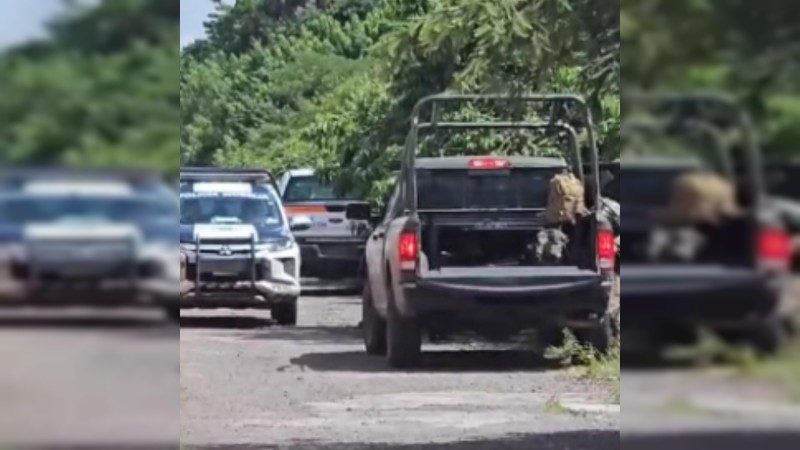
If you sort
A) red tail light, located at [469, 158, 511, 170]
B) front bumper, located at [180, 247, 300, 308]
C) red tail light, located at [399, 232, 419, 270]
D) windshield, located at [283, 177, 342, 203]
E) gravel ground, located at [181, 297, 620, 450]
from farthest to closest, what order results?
red tail light, located at [469, 158, 511, 170]
red tail light, located at [399, 232, 419, 270]
windshield, located at [283, 177, 342, 203]
front bumper, located at [180, 247, 300, 308]
gravel ground, located at [181, 297, 620, 450]

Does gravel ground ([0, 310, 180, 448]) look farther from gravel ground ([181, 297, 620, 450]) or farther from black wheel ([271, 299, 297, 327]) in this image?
black wheel ([271, 299, 297, 327])

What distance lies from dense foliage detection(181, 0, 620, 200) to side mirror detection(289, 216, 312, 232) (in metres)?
0.28

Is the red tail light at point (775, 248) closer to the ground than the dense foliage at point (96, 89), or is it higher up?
closer to the ground

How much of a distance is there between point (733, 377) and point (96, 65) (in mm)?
1283

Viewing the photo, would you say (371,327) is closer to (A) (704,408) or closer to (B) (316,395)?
(B) (316,395)

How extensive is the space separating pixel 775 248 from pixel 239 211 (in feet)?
16.4

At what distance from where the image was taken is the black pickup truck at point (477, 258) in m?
8.59

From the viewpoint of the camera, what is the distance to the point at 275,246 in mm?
8047

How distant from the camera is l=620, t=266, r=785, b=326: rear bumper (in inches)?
112

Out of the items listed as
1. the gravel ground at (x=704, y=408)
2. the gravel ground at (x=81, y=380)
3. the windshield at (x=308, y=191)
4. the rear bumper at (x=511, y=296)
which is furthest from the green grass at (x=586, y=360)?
the gravel ground at (x=81, y=380)

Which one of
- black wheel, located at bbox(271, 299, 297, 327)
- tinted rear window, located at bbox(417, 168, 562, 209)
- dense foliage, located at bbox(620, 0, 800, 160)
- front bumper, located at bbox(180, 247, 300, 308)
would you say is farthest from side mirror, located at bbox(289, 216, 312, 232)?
dense foliage, located at bbox(620, 0, 800, 160)

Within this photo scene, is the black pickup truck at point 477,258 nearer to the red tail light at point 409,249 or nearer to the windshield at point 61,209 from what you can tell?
the red tail light at point 409,249

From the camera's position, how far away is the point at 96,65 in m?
2.88

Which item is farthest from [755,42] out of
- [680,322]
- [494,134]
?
[494,134]
